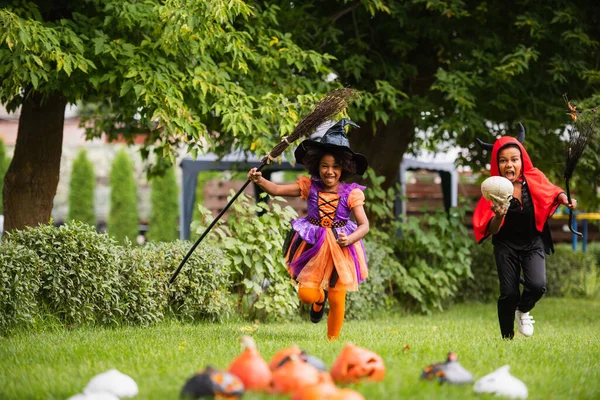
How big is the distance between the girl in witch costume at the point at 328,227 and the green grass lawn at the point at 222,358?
0.41 meters

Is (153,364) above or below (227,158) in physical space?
below

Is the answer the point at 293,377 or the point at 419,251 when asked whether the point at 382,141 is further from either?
the point at 293,377

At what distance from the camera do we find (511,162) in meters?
6.20

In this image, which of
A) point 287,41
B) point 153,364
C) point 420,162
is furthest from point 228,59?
point 420,162

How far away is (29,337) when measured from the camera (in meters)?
5.88

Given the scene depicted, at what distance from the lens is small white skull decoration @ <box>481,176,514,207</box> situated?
569 cm

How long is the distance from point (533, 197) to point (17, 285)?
4094mm

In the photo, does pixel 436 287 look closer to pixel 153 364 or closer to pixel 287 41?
pixel 287 41

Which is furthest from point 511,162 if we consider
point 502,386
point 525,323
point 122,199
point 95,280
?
point 122,199

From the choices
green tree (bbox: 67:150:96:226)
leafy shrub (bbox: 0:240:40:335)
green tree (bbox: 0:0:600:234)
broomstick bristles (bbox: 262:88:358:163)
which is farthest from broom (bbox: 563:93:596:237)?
green tree (bbox: 67:150:96:226)

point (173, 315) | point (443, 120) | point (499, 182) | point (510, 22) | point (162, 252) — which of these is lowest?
point (173, 315)

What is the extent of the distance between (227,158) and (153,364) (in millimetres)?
8699

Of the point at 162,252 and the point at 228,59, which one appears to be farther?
the point at 228,59

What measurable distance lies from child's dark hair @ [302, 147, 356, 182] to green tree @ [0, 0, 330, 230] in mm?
1487
